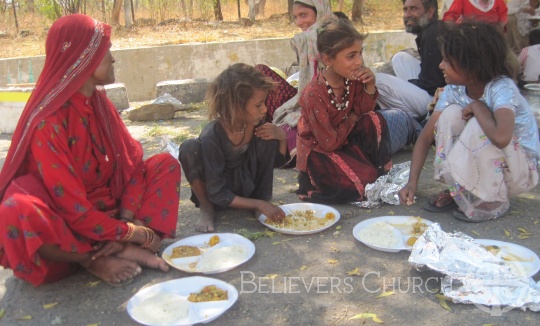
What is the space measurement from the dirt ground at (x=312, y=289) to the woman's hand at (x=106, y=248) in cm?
15

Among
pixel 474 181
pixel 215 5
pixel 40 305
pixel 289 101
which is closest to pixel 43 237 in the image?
pixel 40 305

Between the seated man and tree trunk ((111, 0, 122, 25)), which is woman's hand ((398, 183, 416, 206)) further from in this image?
tree trunk ((111, 0, 122, 25))

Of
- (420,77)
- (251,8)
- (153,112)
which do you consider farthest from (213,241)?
(251,8)

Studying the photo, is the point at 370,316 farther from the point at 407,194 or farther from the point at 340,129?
the point at 340,129

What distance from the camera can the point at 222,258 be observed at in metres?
2.71

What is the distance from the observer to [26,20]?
13.3 m

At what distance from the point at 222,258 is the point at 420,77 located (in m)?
2.93

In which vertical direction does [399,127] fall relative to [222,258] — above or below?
above

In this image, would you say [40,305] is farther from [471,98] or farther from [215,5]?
[215,5]

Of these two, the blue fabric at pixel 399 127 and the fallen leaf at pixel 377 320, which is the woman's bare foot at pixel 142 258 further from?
the blue fabric at pixel 399 127

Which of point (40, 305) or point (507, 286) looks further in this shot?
point (40, 305)

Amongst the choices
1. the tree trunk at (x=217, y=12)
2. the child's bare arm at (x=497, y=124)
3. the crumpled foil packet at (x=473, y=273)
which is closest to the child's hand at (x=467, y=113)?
the child's bare arm at (x=497, y=124)

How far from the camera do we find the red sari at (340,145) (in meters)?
3.43

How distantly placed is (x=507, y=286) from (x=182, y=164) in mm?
1898
